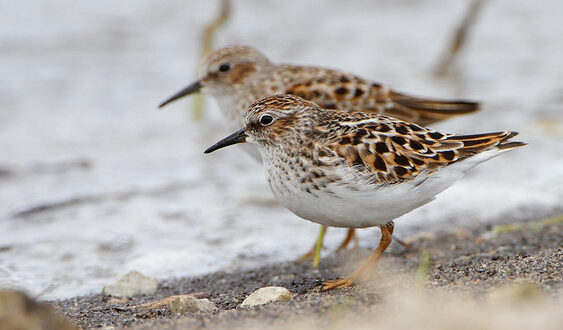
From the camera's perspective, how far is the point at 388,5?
16344mm

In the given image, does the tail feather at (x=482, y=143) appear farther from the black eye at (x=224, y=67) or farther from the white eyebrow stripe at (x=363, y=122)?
the black eye at (x=224, y=67)

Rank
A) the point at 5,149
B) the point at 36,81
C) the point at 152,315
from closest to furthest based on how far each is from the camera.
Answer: the point at 152,315
the point at 5,149
the point at 36,81

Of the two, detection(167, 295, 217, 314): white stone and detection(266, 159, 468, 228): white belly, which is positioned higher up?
detection(266, 159, 468, 228): white belly

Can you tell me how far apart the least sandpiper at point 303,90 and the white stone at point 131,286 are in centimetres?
147

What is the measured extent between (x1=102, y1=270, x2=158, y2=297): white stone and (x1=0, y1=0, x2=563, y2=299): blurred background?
423 millimetres

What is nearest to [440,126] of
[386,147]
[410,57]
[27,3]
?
[410,57]

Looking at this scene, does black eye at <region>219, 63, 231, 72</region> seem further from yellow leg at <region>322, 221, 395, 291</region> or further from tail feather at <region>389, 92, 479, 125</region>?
yellow leg at <region>322, 221, 395, 291</region>

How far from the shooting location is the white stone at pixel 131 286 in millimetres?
6082

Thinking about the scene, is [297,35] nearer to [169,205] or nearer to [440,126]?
[440,126]

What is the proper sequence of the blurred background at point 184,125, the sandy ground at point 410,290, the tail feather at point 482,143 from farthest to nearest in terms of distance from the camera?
1. the blurred background at point 184,125
2. the tail feather at point 482,143
3. the sandy ground at point 410,290

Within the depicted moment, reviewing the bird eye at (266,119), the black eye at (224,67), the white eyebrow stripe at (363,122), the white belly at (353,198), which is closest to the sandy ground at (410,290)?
the white belly at (353,198)

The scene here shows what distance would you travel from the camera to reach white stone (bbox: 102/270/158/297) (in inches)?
239

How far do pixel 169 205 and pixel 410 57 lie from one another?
6.90 m

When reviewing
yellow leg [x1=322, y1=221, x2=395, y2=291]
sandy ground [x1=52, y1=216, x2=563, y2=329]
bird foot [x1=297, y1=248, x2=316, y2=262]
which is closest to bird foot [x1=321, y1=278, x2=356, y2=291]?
yellow leg [x1=322, y1=221, x2=395, y2=291]
